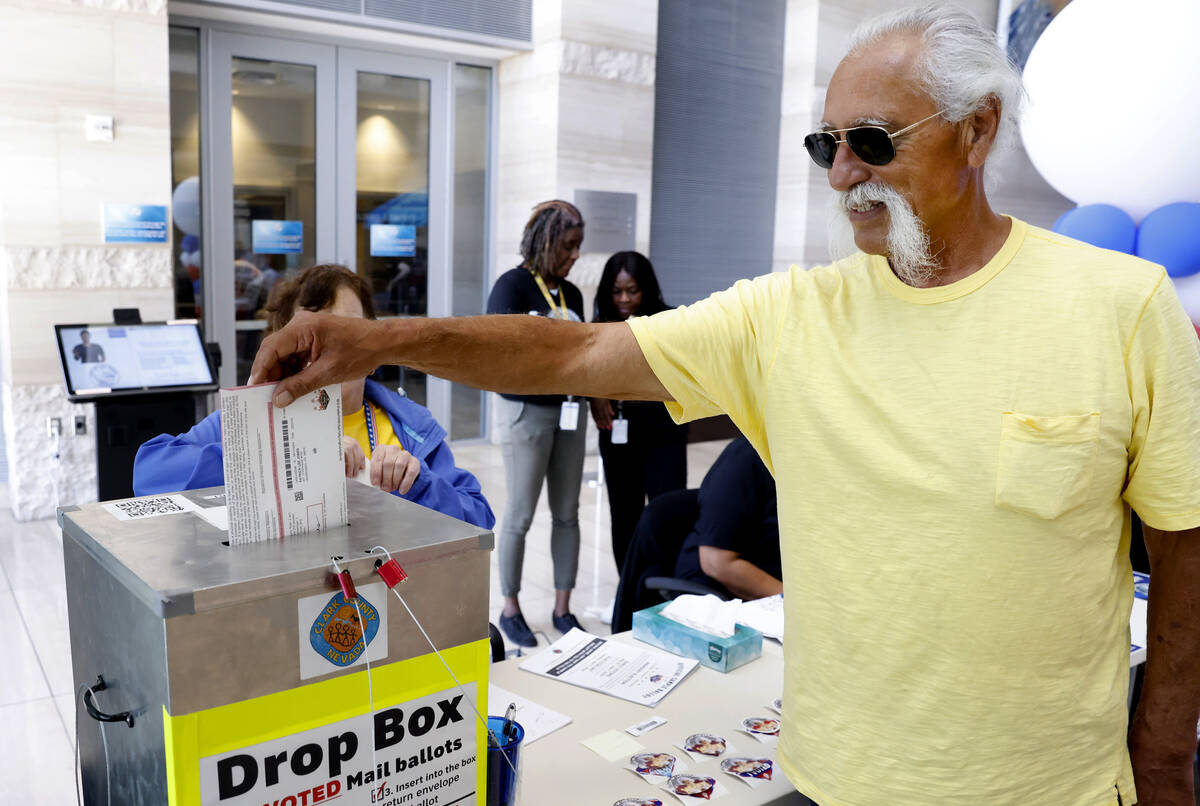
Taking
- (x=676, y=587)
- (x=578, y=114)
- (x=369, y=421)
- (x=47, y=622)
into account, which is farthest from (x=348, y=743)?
(x=578, y=114)

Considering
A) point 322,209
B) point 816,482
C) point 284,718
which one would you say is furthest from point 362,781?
point 322,209

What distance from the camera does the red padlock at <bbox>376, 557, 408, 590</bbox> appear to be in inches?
40.1

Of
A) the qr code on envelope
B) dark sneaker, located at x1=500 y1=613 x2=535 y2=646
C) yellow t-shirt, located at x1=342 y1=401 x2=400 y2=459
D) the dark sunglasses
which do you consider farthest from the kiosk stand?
the dark sunglasses

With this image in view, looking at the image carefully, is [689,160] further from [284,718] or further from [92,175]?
[284,718]

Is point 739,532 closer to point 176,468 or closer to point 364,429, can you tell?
point 364,429

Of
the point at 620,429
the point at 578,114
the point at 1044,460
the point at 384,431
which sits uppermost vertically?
the point at 578,114

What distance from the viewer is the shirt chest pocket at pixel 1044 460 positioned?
3.81 ft

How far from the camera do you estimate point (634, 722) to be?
1.80 metres

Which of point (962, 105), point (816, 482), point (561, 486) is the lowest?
point (561, 486)

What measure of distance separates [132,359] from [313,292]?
266 cm

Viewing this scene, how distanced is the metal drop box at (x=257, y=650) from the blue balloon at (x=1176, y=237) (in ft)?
16.0

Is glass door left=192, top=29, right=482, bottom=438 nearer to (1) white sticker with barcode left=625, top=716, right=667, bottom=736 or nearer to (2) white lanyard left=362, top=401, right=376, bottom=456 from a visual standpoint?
(2) white lanyard left=362, top=401, right=376, bottom=456

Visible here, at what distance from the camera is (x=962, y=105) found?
1.21 metres

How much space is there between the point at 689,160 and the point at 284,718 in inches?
294
